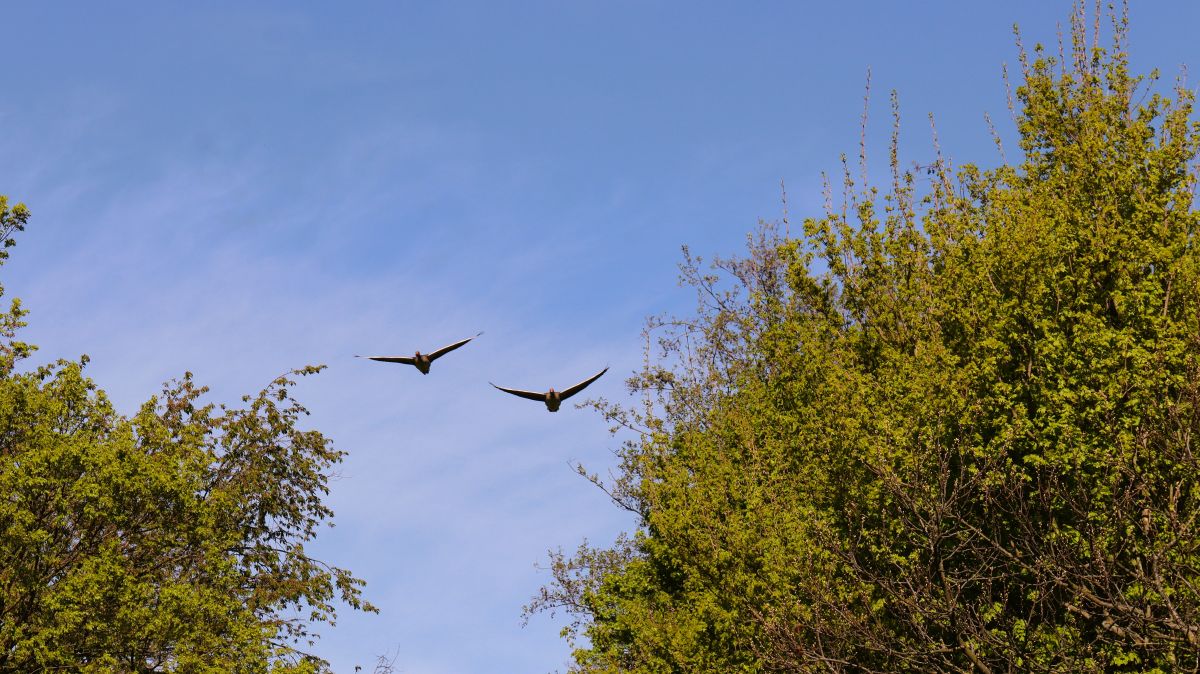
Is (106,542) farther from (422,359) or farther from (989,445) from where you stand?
(989,445)

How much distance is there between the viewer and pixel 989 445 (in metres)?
21.0

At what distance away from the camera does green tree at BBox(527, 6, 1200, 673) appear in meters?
19.5

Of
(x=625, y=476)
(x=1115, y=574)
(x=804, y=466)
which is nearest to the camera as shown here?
(x=1115, y=574)

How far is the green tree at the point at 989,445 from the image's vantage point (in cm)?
1952

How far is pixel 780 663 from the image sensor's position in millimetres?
22594

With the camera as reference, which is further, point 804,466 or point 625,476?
point 625,476

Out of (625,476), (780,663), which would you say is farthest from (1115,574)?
(625,476)

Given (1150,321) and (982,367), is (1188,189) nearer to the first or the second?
(1150,321)

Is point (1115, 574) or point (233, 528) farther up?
point (233, 528)

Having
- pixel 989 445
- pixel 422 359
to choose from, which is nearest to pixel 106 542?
pixel 422 359

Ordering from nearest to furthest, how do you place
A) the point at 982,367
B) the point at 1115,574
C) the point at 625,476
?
the point at 1115,574
the point at 982,367
the point at 625,476

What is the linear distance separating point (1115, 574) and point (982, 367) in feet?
15.2

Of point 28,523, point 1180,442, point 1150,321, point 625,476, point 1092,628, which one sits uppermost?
point 625,476

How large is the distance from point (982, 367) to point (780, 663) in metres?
6.70
